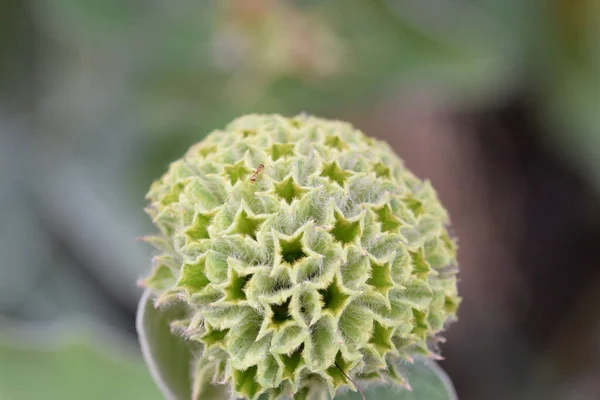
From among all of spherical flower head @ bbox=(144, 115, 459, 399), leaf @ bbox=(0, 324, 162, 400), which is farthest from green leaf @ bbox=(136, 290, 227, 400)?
leaf @ bbox=(0, 324, 162, 400)

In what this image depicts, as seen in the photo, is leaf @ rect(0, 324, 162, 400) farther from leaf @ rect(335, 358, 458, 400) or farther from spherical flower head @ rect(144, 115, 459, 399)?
leaf @ rect(335, 358, 458, 400)

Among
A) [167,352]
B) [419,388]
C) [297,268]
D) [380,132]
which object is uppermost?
[380,132]

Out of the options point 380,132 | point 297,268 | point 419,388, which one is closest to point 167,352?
point 297,268

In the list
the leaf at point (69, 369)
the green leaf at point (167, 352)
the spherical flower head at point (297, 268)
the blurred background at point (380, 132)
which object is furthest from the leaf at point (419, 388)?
the blurred background at point (380, 132)

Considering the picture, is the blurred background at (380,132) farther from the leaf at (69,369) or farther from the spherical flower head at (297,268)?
the spherical flower head at (297,268)

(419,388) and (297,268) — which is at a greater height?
(297,268)

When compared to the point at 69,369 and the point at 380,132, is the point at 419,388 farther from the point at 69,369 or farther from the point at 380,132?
the point at 380,132
